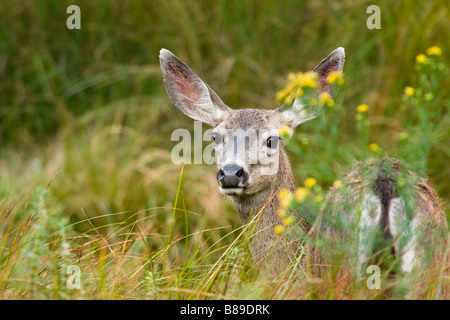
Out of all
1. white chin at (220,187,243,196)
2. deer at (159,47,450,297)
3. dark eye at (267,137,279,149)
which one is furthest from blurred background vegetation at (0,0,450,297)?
white chin at (220,187,243,196)

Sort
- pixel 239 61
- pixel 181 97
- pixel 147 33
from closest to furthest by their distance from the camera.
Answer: pixel 181 97
pixel 239 61
pixel 147 33

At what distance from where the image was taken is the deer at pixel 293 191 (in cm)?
333

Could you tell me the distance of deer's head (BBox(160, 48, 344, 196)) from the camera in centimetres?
420

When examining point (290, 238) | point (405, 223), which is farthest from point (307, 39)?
point (405, 223)

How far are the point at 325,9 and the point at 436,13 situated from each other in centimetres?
112

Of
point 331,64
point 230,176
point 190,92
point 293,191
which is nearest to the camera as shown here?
point 230,176

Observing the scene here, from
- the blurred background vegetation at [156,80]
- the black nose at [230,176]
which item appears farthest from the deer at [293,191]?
the blurred background vegetation at [156,80]

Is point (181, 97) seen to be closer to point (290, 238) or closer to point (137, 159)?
point (290, 238)

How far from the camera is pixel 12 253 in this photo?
3.67 m

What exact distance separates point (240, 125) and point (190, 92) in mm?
613

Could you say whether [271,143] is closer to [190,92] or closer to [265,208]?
[265,208]

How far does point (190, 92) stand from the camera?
5055 millimetres

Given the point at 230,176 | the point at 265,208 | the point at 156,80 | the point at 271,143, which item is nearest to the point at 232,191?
the point at 230,176

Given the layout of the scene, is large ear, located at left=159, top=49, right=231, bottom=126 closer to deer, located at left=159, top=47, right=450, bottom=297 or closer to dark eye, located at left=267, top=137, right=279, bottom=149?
deer, located at left=159, top=47, right=450, bottom=297
